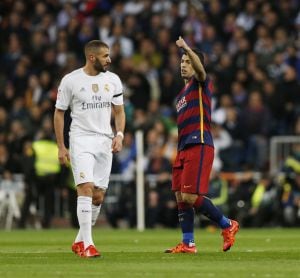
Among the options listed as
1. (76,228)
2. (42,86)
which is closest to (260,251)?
(76,228)

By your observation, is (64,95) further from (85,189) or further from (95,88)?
(85,189)

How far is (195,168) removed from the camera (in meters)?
14.7

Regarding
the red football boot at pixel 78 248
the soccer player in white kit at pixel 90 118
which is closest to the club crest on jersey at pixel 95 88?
the soccer player in white kit at pixel 90 118

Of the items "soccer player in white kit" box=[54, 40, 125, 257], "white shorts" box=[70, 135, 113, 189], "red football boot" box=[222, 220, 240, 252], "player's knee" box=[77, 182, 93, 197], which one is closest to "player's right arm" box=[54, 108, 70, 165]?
"soccer player in white kit" box=[54, 40, 125, 257]

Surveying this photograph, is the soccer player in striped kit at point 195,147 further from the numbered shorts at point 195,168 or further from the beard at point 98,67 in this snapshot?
the beard at point 98,67

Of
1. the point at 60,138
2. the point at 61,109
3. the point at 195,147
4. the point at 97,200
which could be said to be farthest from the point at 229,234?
the point at 61,109

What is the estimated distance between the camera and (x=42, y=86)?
96.2 feet

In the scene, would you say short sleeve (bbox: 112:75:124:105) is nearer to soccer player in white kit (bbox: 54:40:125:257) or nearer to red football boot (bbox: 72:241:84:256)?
soccer player in white kit (bbox: 54:40:125:257)

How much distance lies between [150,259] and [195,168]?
4.90 feet

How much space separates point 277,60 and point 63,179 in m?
5.44

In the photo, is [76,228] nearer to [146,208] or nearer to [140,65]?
[146,208]

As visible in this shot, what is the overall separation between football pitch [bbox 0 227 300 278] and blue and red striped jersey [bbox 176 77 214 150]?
138cm

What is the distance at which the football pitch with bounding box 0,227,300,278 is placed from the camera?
38.5ft

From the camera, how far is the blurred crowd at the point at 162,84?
86.8 feet
